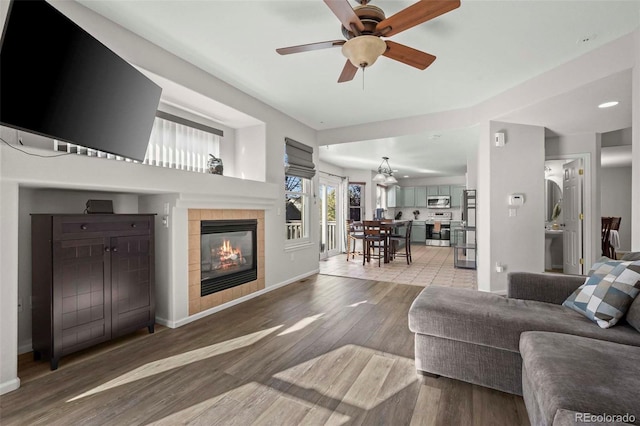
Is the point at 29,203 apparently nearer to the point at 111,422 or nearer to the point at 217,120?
the point at 111,422

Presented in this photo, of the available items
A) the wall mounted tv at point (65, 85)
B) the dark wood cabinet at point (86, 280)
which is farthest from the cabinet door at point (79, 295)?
the wall mounted tv at point (65, 85)

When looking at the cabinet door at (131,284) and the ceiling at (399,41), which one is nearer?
the ceiling at (399,41)

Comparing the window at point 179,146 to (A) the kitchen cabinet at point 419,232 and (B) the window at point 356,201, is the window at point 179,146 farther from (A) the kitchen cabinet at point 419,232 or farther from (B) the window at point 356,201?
(A) the kitchen cabinet at point 419,232

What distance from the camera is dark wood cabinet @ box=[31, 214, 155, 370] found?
79.8 inches

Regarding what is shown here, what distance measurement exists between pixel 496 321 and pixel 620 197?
9.06 metres

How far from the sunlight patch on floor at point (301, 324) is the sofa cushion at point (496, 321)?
120 centimetres

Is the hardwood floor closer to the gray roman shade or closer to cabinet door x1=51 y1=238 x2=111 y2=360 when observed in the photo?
cabinet door x1=51 y1=238 x2=111 y2=360

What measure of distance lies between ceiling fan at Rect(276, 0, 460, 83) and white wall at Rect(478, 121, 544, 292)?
239 centimetres

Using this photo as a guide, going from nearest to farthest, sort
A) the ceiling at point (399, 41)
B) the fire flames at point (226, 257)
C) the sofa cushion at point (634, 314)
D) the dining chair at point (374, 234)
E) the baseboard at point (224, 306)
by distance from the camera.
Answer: the sofa cushion at point (634, 314) < the ceiling at point (399, 41) < the baseboard at point (224, 306) < the fire flames at point (226, 257) < the dining chair at point (374, 234)

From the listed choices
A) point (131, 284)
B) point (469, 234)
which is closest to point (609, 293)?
point (131, 284)

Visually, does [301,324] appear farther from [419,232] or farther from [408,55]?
[419,232]

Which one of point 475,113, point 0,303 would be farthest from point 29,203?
point 475,113

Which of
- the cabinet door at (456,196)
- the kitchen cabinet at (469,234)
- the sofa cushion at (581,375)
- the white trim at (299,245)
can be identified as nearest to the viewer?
the sofa cushion at (581,375)

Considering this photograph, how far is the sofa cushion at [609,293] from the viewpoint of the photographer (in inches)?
63.9
